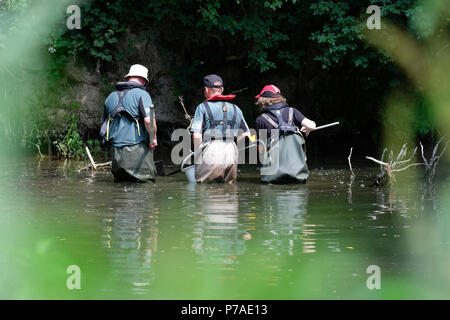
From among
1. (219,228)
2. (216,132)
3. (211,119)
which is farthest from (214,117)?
(219,228)

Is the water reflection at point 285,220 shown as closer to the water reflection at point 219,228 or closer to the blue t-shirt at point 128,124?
the water reflection at point 219,228

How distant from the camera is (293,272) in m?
6.04

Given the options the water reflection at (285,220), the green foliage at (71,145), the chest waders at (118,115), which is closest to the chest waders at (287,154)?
the water reflection at (285,220)

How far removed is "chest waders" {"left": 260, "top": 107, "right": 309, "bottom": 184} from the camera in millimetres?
11773

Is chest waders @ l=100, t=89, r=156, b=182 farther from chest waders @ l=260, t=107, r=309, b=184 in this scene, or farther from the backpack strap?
chest waders @ l=260, t=107, r=309, b=184

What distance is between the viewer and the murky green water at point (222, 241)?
222 inches

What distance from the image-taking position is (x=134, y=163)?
11797mm

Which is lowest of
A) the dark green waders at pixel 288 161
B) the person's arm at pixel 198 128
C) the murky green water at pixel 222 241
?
the murky green water at pixel 222 241

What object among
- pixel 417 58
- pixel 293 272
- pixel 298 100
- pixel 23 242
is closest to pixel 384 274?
pixel 293 272

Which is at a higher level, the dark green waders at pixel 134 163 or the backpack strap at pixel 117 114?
the backpack strap at pixel 117 114

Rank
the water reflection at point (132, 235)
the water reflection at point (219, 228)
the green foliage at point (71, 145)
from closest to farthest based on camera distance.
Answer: the water reflection at point (132, 235)
the water reflection at point (219, 228)
the green foliage at point (71, 145)

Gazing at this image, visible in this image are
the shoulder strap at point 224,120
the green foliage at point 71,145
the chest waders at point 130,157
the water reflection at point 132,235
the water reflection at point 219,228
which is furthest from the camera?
the green foliage at point 71,145

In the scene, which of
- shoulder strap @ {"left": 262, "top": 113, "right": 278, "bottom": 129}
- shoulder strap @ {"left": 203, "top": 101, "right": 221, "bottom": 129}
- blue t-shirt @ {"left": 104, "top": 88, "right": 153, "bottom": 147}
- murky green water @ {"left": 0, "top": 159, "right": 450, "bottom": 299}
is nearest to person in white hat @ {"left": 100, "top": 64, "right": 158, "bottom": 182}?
blue t-shirt @ {"left": 104, "top": 88, "right": 153, "bottom": 147}

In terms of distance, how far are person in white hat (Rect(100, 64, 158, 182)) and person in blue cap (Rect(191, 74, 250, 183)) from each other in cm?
66
